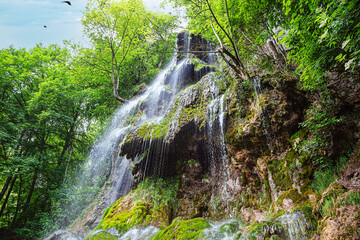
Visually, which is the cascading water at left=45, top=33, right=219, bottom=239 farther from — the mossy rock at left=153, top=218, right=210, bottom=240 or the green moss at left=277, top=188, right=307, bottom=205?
the green moss at left=277, top=188, right=307, bottom=205

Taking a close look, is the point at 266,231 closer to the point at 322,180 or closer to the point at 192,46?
the point at 322,180

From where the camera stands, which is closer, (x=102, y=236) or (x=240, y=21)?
(x=102, y=236)

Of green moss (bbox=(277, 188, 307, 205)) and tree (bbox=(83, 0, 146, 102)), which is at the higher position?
tree (bbox=(83, 0, 146, 102))

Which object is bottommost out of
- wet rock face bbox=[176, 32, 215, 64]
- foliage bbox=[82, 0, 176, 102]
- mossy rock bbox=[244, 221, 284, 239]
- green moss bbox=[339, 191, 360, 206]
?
mossy rock bbox=[244, 221, 284, 239]

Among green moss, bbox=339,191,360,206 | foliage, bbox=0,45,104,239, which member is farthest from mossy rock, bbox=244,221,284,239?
foliage, bbox=0,45,104,239

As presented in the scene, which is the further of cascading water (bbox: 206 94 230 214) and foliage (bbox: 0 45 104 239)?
foliage (bbox: 0 45 104 239)

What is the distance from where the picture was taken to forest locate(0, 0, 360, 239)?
345 centimetres

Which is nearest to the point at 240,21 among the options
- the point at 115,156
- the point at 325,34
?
the point at 325,34

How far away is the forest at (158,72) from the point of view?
3.45 meters

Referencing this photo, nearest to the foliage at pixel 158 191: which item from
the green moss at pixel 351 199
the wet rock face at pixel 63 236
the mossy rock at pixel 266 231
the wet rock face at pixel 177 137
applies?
the wet rock face at pixel 177 137

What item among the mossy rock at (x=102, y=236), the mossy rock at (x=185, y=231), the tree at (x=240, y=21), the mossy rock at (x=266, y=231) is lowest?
the mossy rock at (x=102, y=236)

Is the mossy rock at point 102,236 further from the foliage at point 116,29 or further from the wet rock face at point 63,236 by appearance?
the foliage at point 116,29

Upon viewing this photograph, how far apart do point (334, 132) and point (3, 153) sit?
16120 mm

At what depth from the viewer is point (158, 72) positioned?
18453 millimetres
